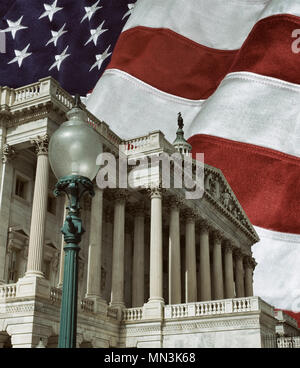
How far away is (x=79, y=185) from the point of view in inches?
391

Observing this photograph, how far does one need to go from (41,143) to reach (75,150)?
25.6 metres

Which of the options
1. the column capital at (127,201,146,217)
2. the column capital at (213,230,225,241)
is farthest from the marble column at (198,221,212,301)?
the column capital at (127,201,146,217)

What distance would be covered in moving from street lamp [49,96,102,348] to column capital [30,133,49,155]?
24.8 metres

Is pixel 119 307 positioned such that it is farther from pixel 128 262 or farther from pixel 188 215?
pixel 188 215

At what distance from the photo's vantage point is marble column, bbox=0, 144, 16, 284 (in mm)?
34438

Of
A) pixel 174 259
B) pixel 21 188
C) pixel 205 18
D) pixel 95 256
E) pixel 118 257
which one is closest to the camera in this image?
pixel 95 256

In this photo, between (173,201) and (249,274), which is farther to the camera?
(249,274)

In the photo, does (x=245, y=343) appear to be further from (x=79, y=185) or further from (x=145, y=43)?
(x=145, y=43)

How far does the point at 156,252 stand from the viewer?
38.5 m

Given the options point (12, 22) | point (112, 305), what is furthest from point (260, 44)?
point (112, 305)

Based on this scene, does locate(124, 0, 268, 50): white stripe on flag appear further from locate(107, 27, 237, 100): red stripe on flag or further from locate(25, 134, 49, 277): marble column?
locate(25, 134, 49, 277): marble column

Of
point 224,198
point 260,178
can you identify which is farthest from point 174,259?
point 260,178

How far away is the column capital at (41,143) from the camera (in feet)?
113

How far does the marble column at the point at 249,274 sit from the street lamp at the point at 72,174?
52118 millimetres
